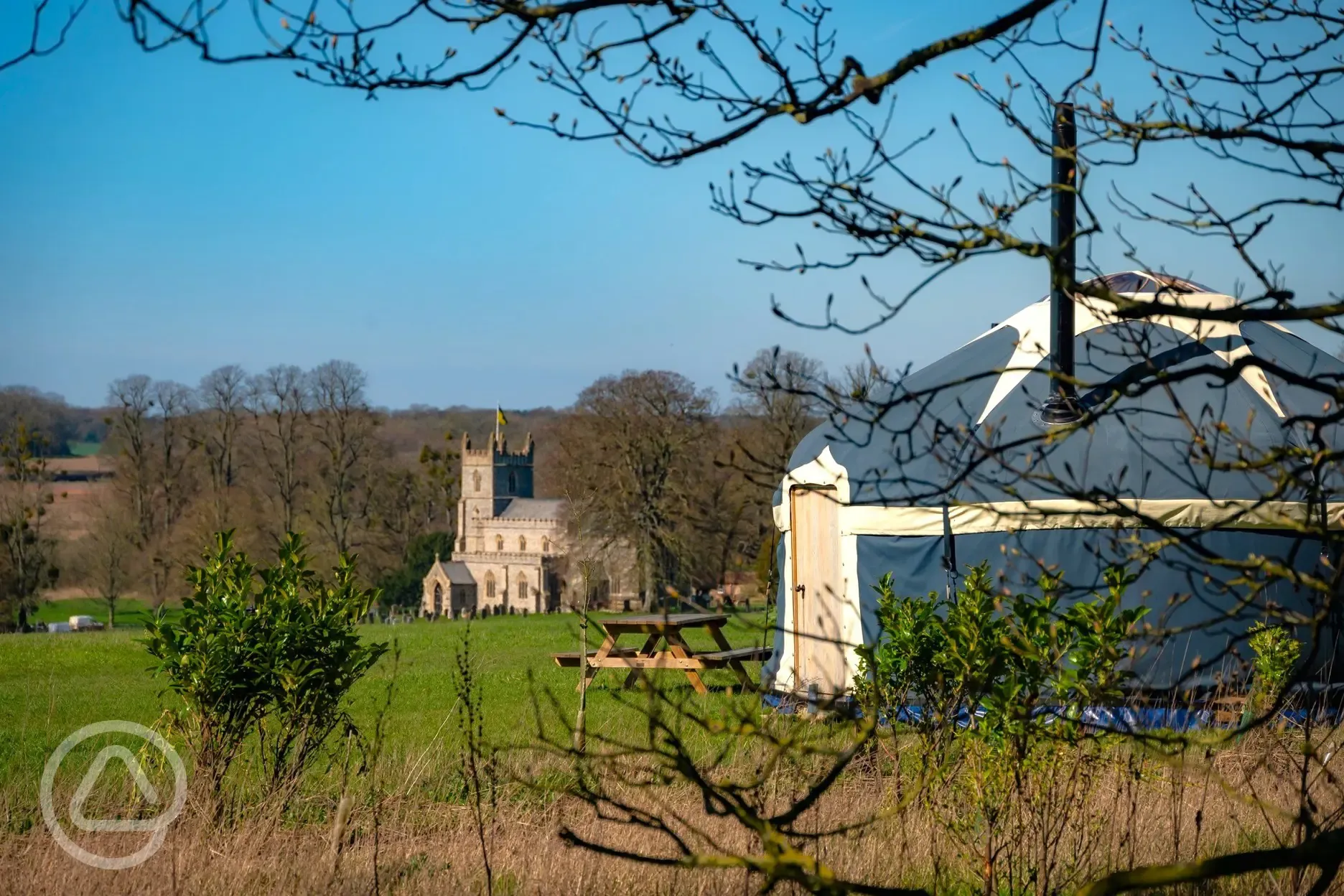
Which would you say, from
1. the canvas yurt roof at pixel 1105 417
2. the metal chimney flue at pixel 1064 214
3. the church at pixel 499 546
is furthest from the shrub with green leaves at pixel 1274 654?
the church at pixel 499 546

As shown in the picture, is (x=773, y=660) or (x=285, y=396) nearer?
(x=773, y=660)

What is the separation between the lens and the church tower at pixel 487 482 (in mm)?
65125

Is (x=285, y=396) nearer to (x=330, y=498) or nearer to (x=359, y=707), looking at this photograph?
(x=330, y=498)

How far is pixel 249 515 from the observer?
38031mm

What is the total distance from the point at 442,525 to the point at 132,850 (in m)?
57.6

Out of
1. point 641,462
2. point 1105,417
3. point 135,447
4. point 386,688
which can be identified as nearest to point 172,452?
point 135,447

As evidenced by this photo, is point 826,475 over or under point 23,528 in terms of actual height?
over

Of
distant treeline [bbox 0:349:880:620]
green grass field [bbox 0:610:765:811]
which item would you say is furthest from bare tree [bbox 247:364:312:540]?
green grass field [bbox 0:610:765:811]

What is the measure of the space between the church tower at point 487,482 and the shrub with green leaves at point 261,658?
58747 mm

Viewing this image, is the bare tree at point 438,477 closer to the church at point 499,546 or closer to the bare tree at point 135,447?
the church at point 499,546

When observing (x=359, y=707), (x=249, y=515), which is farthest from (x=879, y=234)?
A: (x=249, y=515)

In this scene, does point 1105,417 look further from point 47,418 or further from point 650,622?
point 47,418

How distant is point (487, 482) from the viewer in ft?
223

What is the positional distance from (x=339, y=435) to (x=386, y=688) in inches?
1187
